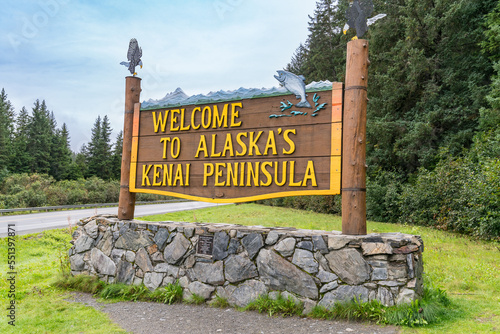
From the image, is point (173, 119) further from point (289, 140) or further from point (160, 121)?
point (289, 140)

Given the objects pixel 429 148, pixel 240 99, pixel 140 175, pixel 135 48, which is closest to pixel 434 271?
pixel 240 99

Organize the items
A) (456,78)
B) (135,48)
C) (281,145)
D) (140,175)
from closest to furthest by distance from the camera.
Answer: (281,145) → (140,175) → (135,48) → (456,78)

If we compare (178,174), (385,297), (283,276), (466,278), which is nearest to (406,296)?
(385,297)

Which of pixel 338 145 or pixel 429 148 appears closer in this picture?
pixel 338 145

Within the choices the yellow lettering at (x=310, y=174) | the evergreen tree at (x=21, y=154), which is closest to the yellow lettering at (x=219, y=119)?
the yellow lettering at (x=310, y=174)

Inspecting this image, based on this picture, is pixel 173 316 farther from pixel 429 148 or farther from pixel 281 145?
pixel 429 148

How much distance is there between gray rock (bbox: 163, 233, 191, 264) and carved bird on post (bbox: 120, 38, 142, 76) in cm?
326

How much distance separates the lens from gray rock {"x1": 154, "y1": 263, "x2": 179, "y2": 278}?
5672 millimetres

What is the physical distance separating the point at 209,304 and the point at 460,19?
1693cm

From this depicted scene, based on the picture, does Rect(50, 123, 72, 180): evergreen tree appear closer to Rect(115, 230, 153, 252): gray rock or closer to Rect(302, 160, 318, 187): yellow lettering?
Rect(115, 230, 153, 252): gray rock

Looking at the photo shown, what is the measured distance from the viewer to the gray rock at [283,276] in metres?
4.69

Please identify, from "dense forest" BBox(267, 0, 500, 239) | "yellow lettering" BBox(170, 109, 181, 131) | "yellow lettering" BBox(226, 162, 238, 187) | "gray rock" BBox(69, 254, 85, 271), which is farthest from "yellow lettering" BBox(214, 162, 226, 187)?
"dense forest" BBox(267, 0, 500, 239)

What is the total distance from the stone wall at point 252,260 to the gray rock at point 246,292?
1 cm

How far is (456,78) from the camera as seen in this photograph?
15.9 metres
